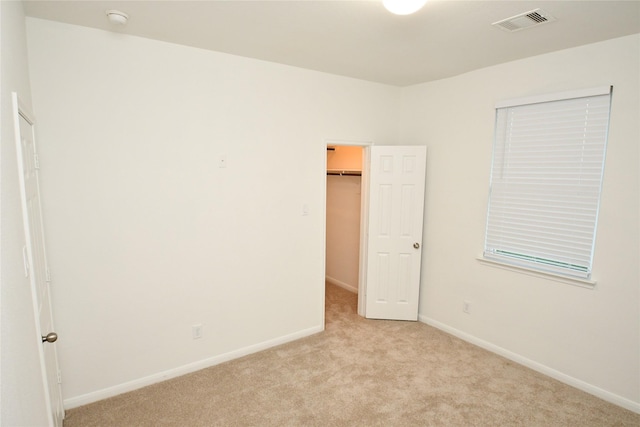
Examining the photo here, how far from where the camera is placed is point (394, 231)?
3.94 meters

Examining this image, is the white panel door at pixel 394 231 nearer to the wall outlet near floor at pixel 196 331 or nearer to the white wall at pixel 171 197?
the white wall at pixel 171 197

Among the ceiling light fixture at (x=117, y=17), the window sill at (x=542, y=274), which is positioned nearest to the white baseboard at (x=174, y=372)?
the window sill at (x=542, y=274)

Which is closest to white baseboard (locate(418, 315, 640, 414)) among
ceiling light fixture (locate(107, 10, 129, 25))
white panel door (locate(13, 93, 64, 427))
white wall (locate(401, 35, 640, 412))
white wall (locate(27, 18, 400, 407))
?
white wall (locate(401, 35, 640, 412))

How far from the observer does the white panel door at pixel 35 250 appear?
1552 mm

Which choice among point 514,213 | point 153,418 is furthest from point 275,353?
point 514,213

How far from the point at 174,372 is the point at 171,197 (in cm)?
148

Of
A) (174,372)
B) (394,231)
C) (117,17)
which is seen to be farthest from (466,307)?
(117,17)

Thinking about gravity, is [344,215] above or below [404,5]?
below

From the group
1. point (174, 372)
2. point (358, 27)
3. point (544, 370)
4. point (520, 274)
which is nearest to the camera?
point (358, 27)

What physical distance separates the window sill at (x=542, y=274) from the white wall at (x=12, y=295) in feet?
11.3

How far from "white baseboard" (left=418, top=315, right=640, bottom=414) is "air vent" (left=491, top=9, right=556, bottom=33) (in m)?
2.76

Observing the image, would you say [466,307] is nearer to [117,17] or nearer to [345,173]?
[345,173]

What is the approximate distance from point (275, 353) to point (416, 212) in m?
2.13

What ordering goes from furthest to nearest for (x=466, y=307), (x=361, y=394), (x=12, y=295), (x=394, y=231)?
(x=394, y=231) < (x=466, y=307) < (x=361, y=394) < (x=12, y=295)
